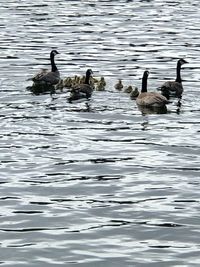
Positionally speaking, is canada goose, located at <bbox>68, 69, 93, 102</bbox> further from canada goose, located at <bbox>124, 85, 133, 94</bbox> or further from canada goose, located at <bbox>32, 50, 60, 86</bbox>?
canada goose, located at <bbox>32, 50, 60, 86</bbox>

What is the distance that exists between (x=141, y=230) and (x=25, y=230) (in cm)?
287

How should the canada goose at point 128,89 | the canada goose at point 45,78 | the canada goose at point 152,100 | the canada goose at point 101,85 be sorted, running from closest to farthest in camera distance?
the canada goose at point 152,100 → the canada goose at point 128,89 → the canada goose at point 101,85 → the canada goose at point 45,78

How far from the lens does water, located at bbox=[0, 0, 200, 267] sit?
2045 cm

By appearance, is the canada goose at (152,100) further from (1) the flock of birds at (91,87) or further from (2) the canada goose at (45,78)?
(2) the canada goose at (45,78)

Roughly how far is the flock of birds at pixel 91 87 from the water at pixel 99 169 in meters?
0.46

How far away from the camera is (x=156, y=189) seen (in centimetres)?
2438

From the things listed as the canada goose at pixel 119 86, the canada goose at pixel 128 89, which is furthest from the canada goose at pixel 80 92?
the canada goose at pixel 128 89

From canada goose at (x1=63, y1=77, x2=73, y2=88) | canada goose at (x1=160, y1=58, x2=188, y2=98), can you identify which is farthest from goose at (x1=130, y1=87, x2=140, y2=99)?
canada goose at (x1=63, y1=77, x2=73, y2=88)

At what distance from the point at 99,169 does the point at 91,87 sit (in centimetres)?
1201

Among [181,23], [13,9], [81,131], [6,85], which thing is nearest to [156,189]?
[81,131]

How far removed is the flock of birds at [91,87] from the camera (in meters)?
35.0

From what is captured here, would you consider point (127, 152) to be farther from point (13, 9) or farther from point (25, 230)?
point (13, 9)

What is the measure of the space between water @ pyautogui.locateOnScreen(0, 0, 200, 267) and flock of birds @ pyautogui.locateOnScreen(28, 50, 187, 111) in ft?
1.50

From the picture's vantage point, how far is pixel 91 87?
1494 inches
